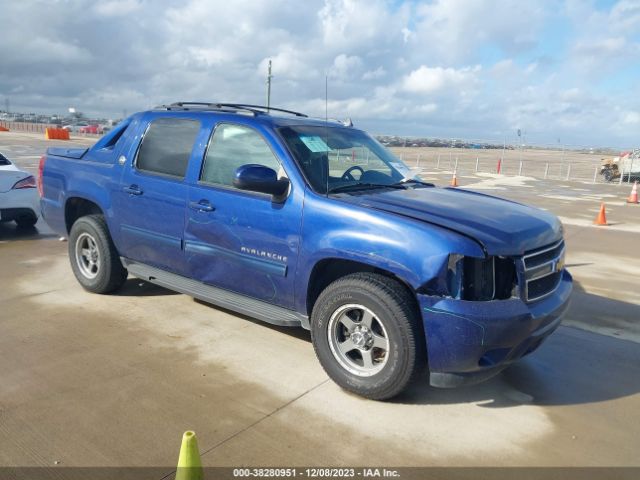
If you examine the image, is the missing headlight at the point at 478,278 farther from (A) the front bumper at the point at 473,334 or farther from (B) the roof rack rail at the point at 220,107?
(B) the roof rack rail at the point at 220,107

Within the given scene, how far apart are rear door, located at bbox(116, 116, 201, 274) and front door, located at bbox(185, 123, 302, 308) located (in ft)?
0.62

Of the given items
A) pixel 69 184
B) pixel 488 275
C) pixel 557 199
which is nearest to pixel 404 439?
pixel 488 275

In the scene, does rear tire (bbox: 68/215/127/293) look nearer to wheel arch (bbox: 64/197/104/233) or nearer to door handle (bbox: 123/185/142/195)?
wheel arch (bbox: 64/197/104/233)

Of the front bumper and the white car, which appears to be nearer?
the front bumper

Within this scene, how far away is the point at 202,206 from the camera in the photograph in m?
4.35

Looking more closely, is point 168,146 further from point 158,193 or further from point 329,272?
point 329,272

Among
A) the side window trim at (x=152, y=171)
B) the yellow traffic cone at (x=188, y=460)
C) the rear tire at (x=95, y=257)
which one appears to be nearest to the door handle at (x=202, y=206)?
the side window trim at (x=152, y=171)

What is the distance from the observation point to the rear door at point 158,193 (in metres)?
4.61

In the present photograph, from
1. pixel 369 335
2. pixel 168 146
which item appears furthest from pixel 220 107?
pixel 369 335

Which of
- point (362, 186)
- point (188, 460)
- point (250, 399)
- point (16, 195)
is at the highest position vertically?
point (362, 186)

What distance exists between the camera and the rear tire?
17.5 feet

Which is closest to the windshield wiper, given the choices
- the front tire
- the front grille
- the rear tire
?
the front tire

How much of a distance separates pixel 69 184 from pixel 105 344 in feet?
6.69

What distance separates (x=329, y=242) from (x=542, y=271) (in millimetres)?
1410
